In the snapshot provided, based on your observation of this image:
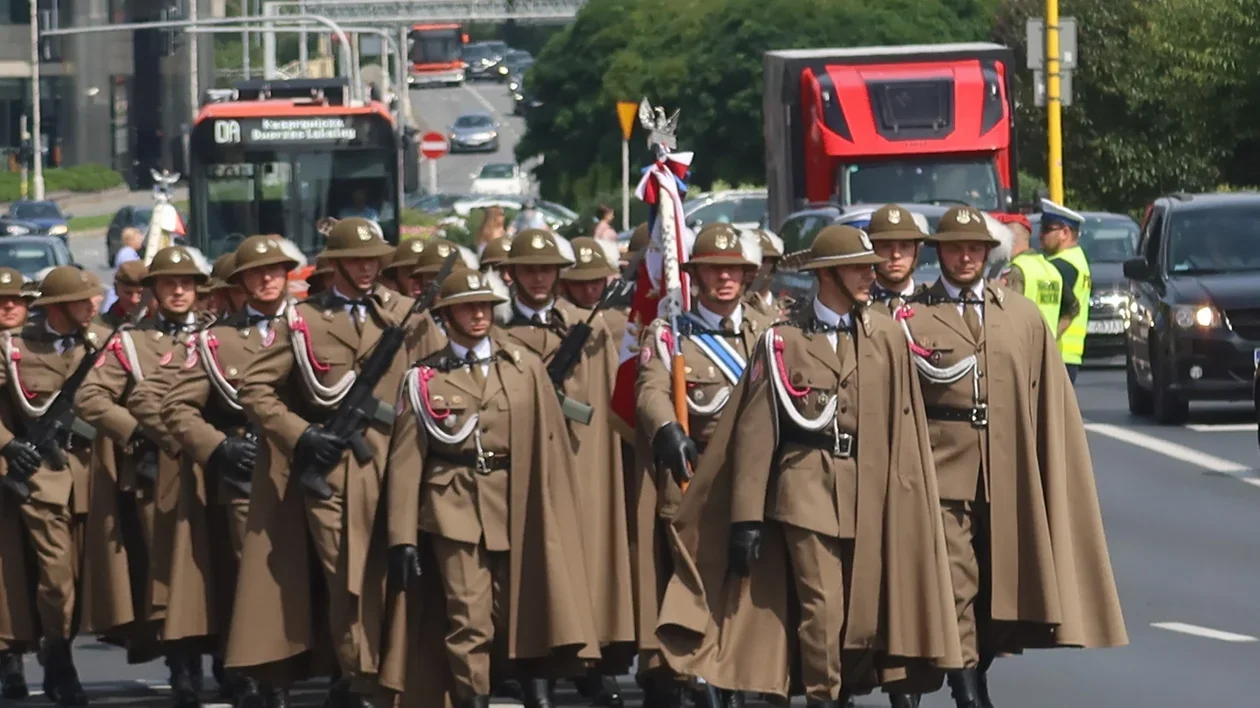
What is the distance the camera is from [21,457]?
39.8 feet

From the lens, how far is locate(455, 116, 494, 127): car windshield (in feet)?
334

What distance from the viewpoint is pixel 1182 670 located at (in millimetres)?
11992

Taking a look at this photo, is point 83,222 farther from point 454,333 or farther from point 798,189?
point 454,333

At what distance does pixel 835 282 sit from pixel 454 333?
135 centimetres

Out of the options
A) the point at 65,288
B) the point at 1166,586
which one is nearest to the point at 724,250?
the point at 65,288

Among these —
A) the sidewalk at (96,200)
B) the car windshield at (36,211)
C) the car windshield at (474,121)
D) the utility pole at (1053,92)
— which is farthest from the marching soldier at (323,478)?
the car windshield at (474,121)

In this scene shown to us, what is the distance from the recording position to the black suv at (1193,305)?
71.4ft

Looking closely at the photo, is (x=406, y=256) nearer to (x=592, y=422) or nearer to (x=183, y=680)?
(x=592, y=422)

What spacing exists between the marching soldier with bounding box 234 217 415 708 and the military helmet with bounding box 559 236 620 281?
3.90 feet

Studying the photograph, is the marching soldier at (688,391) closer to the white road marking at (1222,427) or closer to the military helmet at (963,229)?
the military helmet at (963,229)

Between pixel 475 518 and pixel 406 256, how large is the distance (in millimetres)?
2806

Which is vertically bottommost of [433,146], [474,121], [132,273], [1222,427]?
[474,121]

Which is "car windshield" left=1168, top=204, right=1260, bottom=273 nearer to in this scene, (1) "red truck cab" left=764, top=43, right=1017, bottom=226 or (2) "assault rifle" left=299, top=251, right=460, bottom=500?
(1) "red truck cab" left=764, top=43, right=1017, bottom=226

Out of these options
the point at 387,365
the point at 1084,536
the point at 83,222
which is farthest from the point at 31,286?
the point at 83,222
